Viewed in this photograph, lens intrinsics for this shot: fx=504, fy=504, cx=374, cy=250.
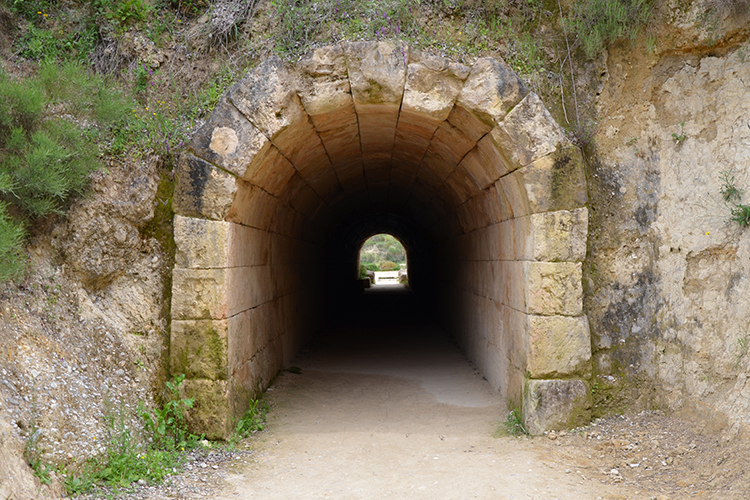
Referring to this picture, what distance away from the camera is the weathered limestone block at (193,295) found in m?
4.80

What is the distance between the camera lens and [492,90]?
4871mm

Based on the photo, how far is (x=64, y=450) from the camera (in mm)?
3697

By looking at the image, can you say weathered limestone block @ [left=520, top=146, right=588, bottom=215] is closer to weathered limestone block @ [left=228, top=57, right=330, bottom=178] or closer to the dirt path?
the dirt path

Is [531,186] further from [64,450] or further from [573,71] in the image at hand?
[64,450]

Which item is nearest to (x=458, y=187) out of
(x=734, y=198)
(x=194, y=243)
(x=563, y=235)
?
(x=563, y=235)

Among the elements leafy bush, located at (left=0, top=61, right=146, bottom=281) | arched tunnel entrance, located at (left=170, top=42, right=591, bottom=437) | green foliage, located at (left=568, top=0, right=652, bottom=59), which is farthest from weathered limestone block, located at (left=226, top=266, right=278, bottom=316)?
green foliage, located at (left=568, top=0, right=652, bottom=59)

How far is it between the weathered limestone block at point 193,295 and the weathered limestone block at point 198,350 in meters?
0.08

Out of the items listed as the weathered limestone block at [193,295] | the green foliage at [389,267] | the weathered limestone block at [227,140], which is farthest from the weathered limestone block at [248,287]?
the green foliage at [389,267]

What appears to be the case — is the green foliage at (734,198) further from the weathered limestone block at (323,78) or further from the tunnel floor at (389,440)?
the weathered limestone block at (323,78)

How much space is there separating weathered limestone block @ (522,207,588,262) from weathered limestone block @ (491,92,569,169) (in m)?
0.61

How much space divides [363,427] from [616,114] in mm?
4168

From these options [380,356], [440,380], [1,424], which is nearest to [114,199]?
[1,424]

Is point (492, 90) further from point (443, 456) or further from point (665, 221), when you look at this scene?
point (443, 456)

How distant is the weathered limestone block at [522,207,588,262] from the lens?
488 cm
